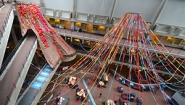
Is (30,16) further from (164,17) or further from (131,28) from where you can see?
(164,17)

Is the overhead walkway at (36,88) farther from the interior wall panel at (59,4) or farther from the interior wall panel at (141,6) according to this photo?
the interior wall panel at (141,6)

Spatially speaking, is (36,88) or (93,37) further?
(93,37)

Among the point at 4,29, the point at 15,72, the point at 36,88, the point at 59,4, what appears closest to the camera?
the point at 15,72

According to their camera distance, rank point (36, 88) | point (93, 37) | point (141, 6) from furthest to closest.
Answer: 1. point (93, 37)
2. point (141, 6)
3. point (36, 88)

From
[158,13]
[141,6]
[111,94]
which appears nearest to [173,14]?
[158,13]

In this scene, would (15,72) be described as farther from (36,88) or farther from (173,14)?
(173,14)

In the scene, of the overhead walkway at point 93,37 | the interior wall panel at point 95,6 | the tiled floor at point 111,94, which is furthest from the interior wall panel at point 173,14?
the tiled floor at point 111,94
